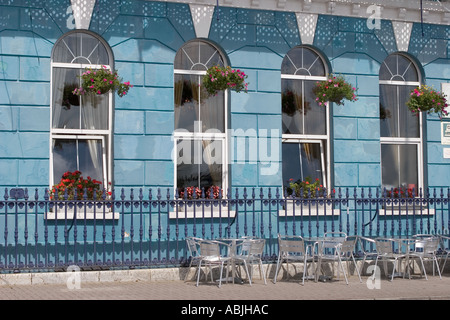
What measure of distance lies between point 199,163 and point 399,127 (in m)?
4.33

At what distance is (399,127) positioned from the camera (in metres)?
16.0

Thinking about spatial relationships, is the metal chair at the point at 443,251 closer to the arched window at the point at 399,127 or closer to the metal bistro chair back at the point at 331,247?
the arched window at the point at 399,127

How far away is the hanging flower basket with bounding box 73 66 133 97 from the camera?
1316cm

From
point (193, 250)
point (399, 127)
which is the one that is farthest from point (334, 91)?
point (193, 250)

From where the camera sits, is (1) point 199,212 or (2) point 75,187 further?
(1) point 199,212

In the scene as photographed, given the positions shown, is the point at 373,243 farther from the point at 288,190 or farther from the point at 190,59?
the point at 190,59

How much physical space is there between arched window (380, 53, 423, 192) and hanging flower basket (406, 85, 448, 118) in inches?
23.7

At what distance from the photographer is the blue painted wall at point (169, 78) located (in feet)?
43.3

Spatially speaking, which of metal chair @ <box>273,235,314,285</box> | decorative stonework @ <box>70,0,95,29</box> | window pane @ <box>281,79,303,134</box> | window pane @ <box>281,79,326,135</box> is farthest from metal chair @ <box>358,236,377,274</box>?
decorative stonework @ <box>70,0,95,29</box>

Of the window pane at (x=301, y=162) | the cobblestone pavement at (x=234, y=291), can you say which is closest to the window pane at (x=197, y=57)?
the window pane at (x=301, y=162)

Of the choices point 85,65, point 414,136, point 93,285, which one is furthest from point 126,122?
point 414,136

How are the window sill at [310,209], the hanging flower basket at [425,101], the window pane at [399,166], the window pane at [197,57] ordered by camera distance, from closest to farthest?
the window sill at [310,209]
the window pane at [197,57]
the hanging flower basket at [425,101]
the window pane at [399,166]

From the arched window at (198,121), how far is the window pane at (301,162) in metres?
1.24

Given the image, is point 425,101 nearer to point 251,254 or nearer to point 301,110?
point 301,110
